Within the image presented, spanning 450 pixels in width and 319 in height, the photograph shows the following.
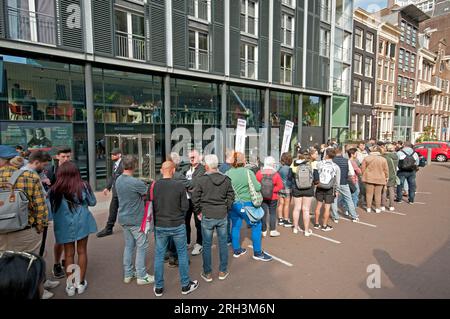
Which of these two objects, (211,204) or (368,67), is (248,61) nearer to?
(211,204)

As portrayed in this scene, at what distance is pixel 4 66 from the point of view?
9.46 metres

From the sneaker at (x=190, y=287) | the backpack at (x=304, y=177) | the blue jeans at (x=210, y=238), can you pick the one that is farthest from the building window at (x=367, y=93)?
the sneaker at (x=190, y=287)

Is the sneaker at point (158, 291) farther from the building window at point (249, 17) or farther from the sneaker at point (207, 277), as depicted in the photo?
the building window at point (249, 17)

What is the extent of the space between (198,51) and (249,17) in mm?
4680

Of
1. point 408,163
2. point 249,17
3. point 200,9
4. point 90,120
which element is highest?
point 249,17

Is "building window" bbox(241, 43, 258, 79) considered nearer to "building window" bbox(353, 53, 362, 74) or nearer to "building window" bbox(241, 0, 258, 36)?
"building window" bbox(241, 0, 258, 36)

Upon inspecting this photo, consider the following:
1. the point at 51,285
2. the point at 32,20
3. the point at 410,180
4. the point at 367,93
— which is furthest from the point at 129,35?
the point at 367,93

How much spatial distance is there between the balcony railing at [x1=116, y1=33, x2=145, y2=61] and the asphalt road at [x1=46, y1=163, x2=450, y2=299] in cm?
864

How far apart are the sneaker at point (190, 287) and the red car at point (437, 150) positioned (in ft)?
77.9

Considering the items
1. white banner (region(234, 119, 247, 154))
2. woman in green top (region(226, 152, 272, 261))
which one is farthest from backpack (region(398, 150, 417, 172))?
white banner (region(234, 119, 247, 154))

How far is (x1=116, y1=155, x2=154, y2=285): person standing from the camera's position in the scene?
11.8 ft

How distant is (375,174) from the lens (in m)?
7.18
